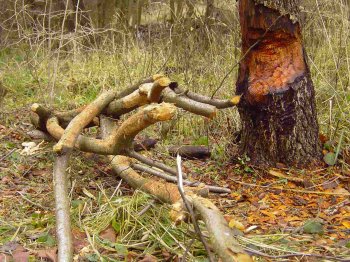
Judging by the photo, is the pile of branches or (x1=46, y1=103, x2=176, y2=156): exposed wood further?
(x1=46, y1=103, x2=176, y2=156): exposed wood

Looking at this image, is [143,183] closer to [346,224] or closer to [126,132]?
[126,132]

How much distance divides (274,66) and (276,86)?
14 centimetres

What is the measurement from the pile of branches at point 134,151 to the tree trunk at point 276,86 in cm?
33

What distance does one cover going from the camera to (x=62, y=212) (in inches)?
102

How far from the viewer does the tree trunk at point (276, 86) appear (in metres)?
3.27

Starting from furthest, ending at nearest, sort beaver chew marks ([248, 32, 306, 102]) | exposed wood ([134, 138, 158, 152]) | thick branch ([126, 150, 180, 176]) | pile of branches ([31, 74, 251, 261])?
exposed wood ([134, 138, 158, 152]) < beaver chew marks ([248, 32, 306, 102]) < thick branch ([126, 150, 180, 176]) < pile of branches ([31, 74, 251, 261])

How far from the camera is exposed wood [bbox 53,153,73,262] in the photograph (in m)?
2.33

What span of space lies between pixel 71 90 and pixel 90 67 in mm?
584

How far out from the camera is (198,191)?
8.27 feet

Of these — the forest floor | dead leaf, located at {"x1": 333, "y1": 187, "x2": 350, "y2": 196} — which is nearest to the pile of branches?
the forest floor

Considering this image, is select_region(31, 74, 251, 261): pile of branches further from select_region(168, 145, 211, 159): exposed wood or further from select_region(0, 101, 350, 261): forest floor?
select_region(168, 145, 211, 159): exposed wood

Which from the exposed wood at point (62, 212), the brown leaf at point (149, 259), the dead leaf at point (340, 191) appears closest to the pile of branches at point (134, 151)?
the exposed wood at point (62, 212)

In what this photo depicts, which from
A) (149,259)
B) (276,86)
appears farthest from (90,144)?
(276,86)

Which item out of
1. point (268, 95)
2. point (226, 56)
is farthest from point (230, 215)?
point (226, 56)
